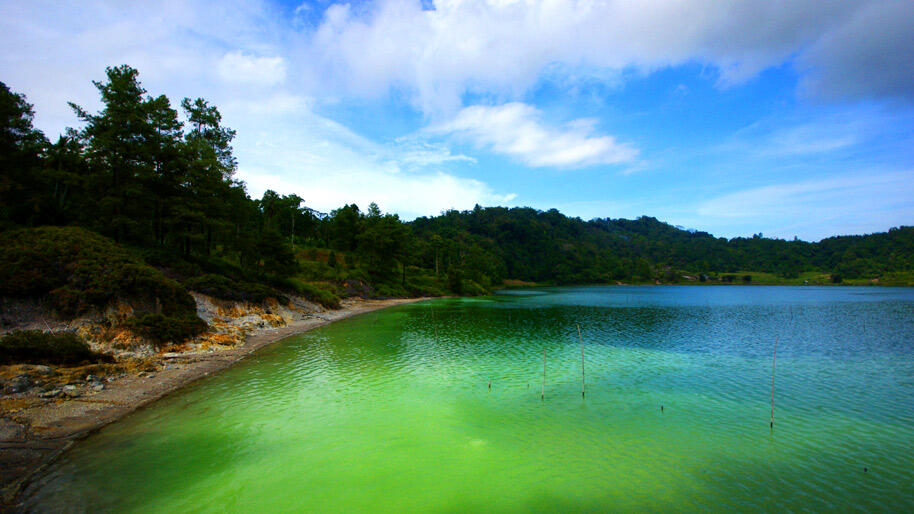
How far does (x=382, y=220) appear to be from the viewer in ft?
284

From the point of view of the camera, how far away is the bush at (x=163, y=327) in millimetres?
23125

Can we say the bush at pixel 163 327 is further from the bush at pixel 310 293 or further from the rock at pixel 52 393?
the bush at pixel 310 293

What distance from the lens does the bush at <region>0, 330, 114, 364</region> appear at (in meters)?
16.8

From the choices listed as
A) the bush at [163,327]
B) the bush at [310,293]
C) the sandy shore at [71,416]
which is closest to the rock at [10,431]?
the sandy shore at [71,416]

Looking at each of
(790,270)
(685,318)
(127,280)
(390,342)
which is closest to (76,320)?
(127,280)

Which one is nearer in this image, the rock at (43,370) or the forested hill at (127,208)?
the rock at (43,370)

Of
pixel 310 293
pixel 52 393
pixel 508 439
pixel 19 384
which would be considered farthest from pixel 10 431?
pixel 310 293

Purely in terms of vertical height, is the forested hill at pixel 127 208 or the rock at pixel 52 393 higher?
the forested hill at pixel 127 208

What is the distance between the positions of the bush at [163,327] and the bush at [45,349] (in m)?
3.30

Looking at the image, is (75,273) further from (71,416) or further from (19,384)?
(71,416)

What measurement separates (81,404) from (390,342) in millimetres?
20812

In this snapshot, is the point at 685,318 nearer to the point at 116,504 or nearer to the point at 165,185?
the point at 116,504

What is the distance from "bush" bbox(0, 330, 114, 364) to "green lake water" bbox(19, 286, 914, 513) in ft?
17.8

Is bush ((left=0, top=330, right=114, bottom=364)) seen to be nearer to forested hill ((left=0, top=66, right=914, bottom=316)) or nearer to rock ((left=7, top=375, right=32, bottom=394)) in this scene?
rock ((left=7, top=375, right=32, bottom=394))
